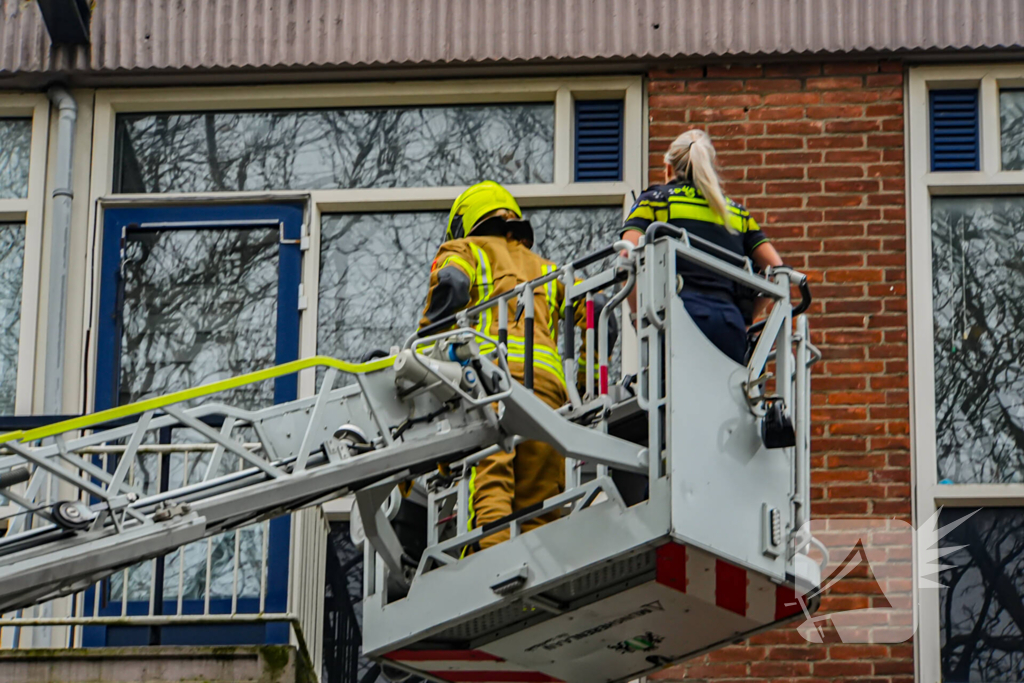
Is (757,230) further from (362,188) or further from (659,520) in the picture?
(362,188)

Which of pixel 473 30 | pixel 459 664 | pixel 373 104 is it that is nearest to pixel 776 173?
pixel 473 30

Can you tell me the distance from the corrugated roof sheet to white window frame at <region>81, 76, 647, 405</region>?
0.62 feet

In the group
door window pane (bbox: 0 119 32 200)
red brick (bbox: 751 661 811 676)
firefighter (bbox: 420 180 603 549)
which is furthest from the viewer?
door window pane (bbox: 0 119 32 200)

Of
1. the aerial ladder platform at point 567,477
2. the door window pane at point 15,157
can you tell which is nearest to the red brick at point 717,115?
the aerial ladder platform at point 567,477

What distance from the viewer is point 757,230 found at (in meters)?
8.80

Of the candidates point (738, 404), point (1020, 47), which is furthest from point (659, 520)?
point (1020, 47)

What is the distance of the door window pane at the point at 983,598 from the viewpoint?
407 inches

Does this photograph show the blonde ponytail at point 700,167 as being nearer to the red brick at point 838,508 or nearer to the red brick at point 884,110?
the red brick at point 838,508

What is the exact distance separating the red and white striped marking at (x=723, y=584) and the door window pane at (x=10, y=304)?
4.69 m

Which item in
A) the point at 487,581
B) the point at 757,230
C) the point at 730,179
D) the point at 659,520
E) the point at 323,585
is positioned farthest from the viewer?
the point at 730,179

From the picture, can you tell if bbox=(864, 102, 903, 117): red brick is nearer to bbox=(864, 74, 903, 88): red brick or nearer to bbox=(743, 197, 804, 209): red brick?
bbox=(864, 74, 903, 88): red brick

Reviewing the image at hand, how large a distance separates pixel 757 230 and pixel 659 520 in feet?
5.52

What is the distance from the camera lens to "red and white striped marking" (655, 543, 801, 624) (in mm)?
7852

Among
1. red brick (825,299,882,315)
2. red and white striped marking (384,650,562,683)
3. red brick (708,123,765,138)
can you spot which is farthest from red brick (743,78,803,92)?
red and white striped marking (384,650,562,683)
